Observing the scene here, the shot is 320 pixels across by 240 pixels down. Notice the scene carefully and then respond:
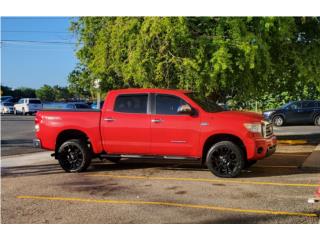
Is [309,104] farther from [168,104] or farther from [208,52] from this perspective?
[168,104]

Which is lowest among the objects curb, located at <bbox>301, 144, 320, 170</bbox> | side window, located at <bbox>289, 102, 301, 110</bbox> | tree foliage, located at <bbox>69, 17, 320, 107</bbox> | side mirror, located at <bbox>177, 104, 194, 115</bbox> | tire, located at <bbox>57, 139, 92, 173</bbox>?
curb, located at <bbox>301, 144, 320, 170</bbox>

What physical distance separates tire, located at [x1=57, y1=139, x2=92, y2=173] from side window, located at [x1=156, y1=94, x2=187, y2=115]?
6.29 ft

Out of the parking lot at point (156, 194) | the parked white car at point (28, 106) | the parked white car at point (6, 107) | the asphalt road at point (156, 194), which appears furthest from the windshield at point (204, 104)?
the parked white car at point (6, 107)

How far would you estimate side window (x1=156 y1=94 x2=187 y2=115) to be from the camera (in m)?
9.90

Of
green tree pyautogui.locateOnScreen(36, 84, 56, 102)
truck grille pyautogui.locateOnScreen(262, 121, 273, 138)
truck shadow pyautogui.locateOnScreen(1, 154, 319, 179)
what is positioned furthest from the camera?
green tree pyautogui.locateOnScreen(36, 84, 56, 102)

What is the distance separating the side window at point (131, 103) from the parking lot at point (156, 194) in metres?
1.42

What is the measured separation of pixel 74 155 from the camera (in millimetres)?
10508

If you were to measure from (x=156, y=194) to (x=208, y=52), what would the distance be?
6.38 metres

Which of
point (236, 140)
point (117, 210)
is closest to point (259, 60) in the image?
point (236, 140)

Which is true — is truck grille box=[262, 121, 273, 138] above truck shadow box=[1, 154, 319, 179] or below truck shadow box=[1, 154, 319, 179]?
above

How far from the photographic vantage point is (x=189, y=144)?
966cm

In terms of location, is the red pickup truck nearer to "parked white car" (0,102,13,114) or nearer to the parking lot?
the parking lot

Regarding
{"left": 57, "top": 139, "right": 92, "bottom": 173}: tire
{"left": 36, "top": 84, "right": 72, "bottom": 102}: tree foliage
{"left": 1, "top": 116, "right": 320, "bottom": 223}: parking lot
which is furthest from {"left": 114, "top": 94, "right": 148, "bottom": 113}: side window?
{"left": 36, "top": 84, "right": 72, "bottom": 102}: tree foliage

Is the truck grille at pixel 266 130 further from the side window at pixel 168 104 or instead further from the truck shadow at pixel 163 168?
the side window at pixel 168 104
